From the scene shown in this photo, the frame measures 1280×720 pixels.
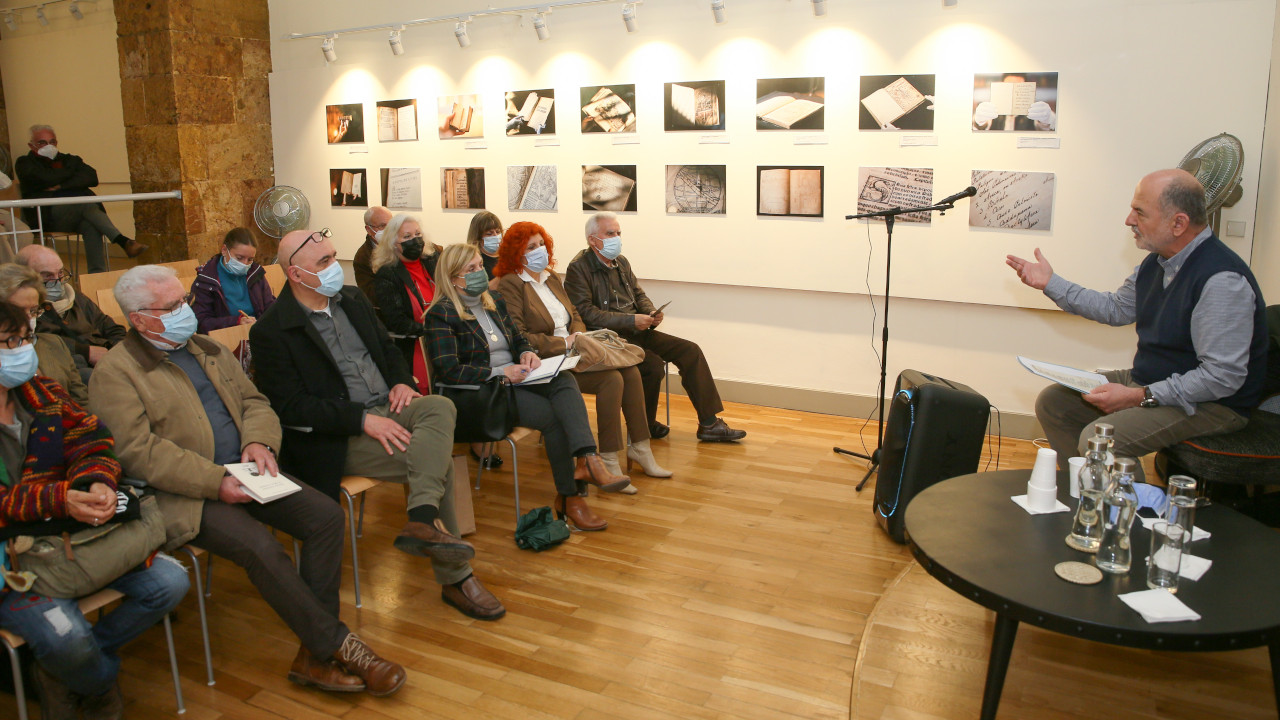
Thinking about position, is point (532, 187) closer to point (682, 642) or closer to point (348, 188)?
point (348, 188)

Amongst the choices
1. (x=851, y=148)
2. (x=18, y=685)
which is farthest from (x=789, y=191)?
(x=18, y=685)

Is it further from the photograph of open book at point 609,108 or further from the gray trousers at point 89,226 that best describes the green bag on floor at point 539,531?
the gray trousers at point 89,226

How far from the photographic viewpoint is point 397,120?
300 inches

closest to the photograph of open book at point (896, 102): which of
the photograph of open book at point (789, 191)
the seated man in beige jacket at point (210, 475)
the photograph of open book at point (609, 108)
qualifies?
the photograph of open book at point (789, 191)

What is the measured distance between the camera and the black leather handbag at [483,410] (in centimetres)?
422

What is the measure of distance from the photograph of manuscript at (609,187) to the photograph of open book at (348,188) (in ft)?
7.51

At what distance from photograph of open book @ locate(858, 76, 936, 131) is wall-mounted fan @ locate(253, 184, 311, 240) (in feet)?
16.5

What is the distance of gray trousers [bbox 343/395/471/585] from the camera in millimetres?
3643

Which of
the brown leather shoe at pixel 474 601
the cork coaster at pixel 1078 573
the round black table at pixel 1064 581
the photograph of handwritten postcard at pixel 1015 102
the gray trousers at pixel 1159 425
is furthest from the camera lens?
the photograph of handwritten postcard at pixel 1015 102

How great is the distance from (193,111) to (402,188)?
1916 mm

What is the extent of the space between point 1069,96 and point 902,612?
3347mm

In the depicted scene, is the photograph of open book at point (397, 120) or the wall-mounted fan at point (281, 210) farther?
the wall-mounted fan at point (281, 210)

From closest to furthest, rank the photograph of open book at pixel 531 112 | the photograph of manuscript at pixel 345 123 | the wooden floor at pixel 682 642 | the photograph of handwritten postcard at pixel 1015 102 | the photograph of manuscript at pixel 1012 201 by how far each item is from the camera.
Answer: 1. the wooden floor at pixel 682 642
2. the photograph of handwritten postcard at pixel 1015 102
3. the photograph of manuscript at pixel 1012 201
4. the photograph of open book at pixel 531 112
5. the photograph of manuscript at pixel 345 123

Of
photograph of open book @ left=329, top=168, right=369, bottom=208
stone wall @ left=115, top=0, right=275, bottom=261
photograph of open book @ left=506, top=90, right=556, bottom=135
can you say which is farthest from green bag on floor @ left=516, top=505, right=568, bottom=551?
stone wall @ left=115, top=0, right=275, bottom=261
